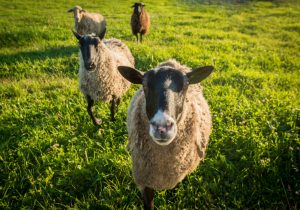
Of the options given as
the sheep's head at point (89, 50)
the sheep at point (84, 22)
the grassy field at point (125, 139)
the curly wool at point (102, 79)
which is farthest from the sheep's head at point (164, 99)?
the sheep at point (84, 22)

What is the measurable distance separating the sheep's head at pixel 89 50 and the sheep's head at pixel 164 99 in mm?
1972

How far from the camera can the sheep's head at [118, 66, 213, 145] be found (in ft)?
7.30

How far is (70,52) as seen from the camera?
9.04 meters

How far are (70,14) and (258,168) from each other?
1824 cm

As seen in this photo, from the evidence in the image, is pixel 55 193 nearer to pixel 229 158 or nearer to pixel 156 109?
pixel 156 109

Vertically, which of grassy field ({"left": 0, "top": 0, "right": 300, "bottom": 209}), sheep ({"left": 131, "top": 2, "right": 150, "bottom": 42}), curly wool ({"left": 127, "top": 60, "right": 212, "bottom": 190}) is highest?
sheep ({"left": 131, "top": 2, "right": 150, "bottom": 42})

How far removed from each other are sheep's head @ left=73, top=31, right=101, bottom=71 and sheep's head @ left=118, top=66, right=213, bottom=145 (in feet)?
6.47

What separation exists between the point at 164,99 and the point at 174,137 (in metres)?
0.39

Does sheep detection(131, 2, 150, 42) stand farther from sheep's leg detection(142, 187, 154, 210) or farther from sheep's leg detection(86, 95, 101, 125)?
sheep's leg detection(142, 187, 154, 210)

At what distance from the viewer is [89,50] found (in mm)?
4750

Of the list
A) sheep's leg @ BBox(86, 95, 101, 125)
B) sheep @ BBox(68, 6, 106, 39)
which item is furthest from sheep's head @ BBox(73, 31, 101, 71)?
sheep @ BBox(68, 6, 106, 39)

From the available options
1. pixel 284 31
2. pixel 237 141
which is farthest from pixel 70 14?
pixel 237 141

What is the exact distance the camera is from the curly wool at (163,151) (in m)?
2.93

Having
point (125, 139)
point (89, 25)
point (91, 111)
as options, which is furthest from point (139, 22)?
point (125, 139)
